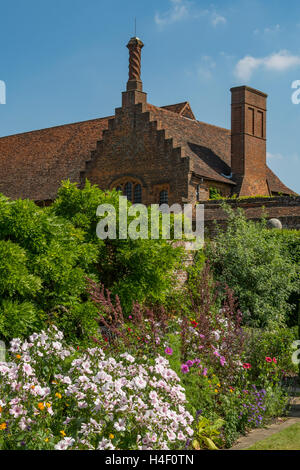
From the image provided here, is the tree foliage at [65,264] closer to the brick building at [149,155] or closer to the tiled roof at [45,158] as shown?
the brick building at [149,155]

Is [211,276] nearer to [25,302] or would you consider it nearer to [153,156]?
[25,302]

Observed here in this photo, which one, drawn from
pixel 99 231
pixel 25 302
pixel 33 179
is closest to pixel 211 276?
pixel 99 231

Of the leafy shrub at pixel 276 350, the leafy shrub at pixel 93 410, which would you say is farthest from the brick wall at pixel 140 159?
the leafy shrub at pixel 93 410

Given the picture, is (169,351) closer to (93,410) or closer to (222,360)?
(222,360)

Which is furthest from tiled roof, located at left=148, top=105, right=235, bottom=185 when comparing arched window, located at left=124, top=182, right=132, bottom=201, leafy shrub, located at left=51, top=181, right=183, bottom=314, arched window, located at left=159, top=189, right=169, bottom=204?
leafy shrub, located at left=51, top=181, right=183, bottom=314

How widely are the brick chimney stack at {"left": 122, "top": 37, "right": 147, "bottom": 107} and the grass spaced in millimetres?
25363

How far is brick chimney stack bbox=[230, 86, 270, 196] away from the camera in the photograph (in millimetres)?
32562

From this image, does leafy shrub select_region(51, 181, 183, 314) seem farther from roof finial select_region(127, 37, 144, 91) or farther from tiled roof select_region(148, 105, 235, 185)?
roof finial select_region(127, 37, 144, 91)

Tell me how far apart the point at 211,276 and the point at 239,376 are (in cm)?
711

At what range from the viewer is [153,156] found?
29.2 meters

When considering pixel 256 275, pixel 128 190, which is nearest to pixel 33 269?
pixel 256 275

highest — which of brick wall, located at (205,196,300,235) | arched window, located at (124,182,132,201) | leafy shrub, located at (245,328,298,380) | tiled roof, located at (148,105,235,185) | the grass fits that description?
tiled roof, located at (148,105,235,185)

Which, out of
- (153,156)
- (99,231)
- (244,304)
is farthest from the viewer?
(153,156)

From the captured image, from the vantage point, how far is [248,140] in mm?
33219
